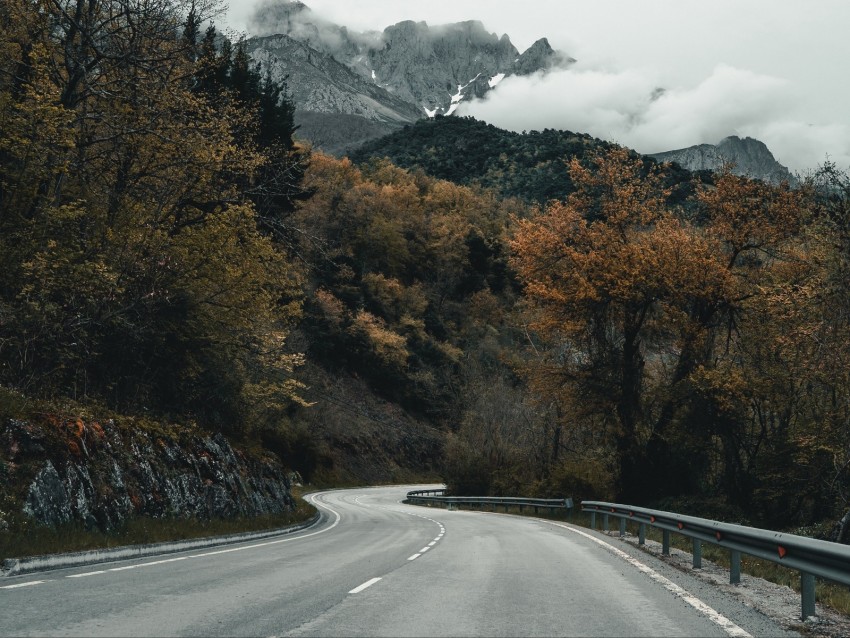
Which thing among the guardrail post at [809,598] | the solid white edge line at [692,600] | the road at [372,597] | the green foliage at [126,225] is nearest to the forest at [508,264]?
the green foliage at [126,225]

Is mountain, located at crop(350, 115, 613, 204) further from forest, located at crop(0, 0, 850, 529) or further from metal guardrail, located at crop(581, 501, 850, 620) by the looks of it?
metal guardrail, located at crop(581, 501, 850, 620)

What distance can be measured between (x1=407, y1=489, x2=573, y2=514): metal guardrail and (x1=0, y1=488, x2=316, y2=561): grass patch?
13.8 meters

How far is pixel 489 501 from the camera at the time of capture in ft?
125

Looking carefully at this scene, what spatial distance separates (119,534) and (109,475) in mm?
Result: 1402

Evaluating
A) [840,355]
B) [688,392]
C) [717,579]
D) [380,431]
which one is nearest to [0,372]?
[717,579]

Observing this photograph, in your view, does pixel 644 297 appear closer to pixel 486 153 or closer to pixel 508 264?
pixel 508 264

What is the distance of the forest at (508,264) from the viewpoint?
16.8 metres

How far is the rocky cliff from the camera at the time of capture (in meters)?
12.4

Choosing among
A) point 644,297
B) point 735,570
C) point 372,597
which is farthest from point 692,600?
point 644,297

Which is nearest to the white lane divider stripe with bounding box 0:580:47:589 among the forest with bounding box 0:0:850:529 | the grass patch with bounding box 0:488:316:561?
the grass patch with bounding box 0:488:316:561

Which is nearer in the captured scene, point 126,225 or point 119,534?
point 119,534

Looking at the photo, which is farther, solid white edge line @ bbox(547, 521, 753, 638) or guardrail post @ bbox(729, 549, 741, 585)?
guardrail post @ bbox(729, 549, 741, 585)

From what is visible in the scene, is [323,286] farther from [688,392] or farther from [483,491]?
[688,392]

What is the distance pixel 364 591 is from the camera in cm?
878
